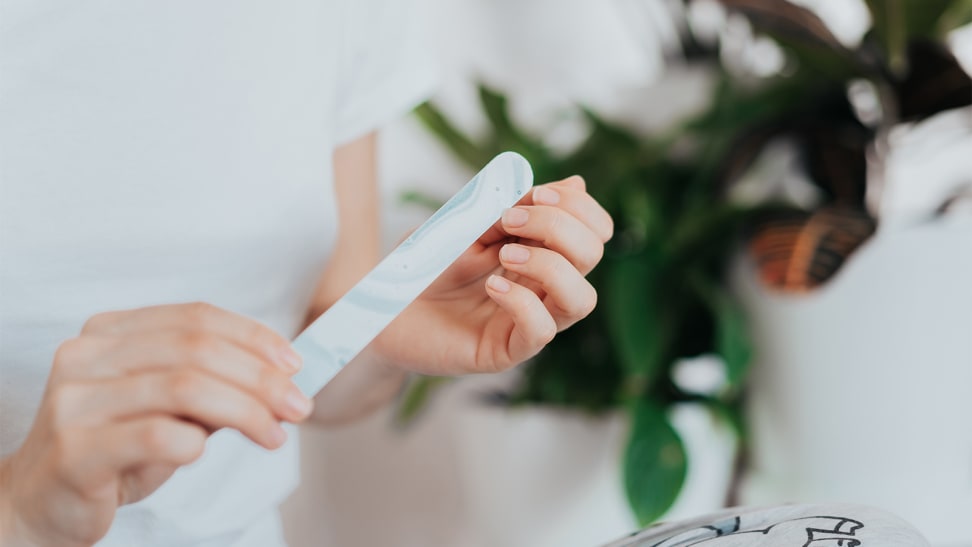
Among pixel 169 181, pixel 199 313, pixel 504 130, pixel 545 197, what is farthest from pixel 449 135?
pixel 199 313

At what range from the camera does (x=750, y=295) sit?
90cm

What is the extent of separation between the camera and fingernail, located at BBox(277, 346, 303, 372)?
1.02ft

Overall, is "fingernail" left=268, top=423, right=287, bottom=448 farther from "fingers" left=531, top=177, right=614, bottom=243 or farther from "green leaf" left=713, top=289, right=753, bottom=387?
"green leaf" left=713, top=289, right=753, bottom=387

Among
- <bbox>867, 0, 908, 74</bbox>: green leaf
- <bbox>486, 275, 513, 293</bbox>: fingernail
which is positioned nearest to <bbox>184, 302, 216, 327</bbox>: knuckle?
<bbox>486, 275, 513, 293</bbox>: fingernail

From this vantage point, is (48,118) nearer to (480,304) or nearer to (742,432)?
(480,304)

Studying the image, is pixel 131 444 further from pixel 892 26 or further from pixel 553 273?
pixel 892 26

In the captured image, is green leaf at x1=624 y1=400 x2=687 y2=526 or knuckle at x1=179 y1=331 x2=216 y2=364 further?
green leaf at x1=624 y1=400 x2=687 y2=526

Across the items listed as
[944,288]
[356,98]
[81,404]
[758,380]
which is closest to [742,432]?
[758,380]

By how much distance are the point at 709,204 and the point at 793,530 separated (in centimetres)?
60

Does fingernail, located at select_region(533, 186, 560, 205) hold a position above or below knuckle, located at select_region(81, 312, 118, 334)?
above

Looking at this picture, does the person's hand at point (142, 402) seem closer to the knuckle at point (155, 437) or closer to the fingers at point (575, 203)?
the knuckle at point (155, 437)

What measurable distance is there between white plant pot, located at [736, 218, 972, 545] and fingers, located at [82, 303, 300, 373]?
61 centimetres

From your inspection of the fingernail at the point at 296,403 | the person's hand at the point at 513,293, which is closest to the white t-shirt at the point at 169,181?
the person's hand at the point at 513,293

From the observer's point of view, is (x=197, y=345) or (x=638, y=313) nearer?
(x=197, y=345)
